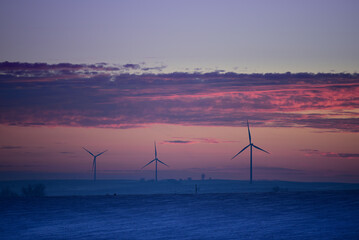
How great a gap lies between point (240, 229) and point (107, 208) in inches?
734

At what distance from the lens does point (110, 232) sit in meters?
42.4

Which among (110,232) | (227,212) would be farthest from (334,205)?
(110,232)

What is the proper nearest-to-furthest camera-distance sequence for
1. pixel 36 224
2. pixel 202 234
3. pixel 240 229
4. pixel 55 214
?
pixel 202 234 → pixel 240 229 → pixel 36 224 → pixel 55 214

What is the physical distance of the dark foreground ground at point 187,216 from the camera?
41.7 metres

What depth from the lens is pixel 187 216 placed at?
50.4 m

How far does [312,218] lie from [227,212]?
9.06 meters

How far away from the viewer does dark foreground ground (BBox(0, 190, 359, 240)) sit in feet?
137

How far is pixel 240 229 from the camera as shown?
43.8 meters

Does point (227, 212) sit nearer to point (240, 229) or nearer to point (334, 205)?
point (240, 229)

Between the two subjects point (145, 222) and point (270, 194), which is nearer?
point (145, 222)

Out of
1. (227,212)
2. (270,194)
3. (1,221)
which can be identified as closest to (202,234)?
(227,212)

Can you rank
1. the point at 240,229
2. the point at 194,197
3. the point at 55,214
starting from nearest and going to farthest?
1. the point at 240,229
2. the point at 55,214
3. the point at 194,197

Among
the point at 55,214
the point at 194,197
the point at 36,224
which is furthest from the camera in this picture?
the point at 194,197

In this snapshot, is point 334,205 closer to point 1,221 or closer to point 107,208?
point 107,208
